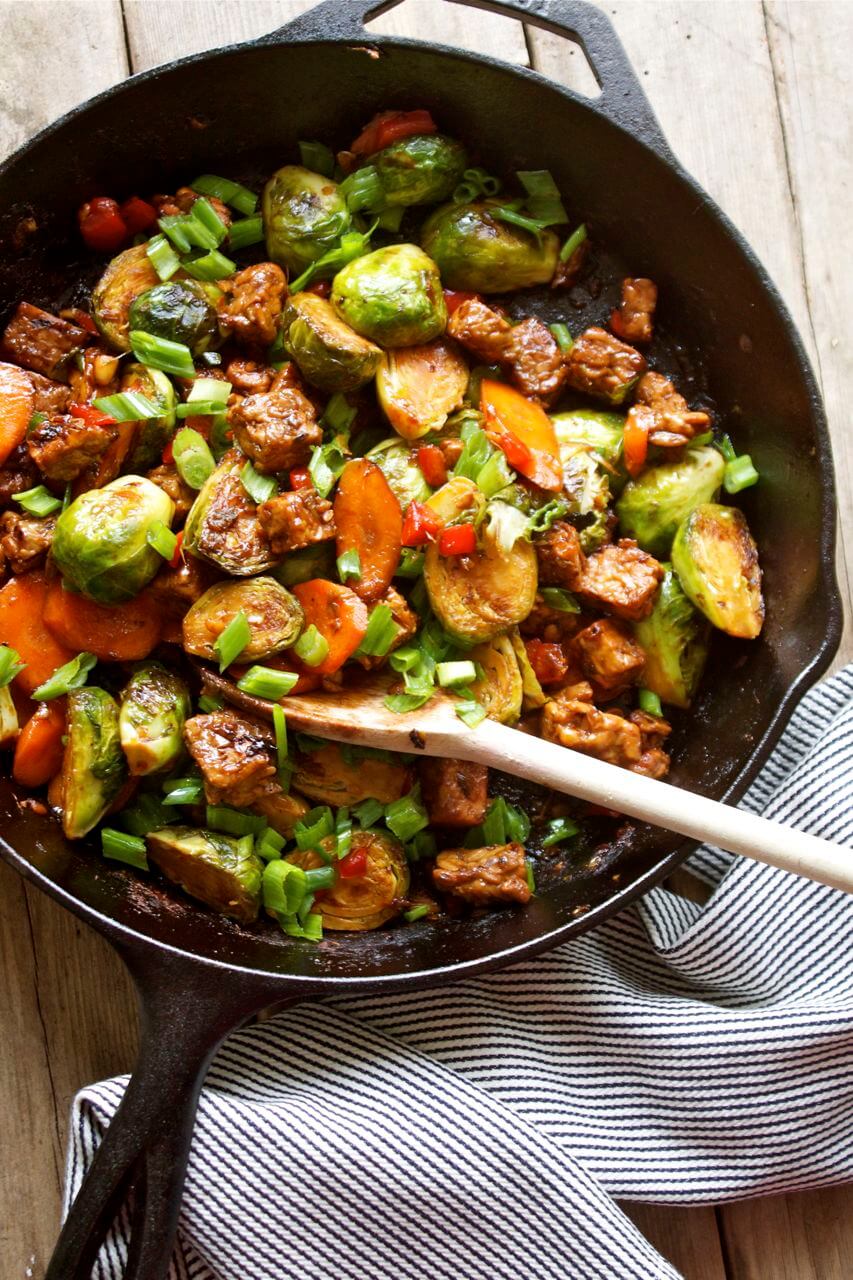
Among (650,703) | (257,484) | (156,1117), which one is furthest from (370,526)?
(156,1117)

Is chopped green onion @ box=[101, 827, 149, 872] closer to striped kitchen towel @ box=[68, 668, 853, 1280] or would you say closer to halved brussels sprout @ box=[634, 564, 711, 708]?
striped kitchen towel @ box=[68, 668, 853, 1280]

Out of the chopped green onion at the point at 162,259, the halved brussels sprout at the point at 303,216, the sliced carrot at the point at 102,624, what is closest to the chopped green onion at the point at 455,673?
the sliced carrot at the point at 102,624

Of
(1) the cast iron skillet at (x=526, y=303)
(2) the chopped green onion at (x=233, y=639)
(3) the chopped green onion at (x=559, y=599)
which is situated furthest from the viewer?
(3) the chopped green onion at (x=559, y=599)

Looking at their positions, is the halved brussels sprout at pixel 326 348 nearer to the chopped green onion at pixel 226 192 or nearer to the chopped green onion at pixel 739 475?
the chopped green onion at pixel 226 192

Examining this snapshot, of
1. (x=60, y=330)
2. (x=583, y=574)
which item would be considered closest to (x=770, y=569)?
(x=583, y=574)

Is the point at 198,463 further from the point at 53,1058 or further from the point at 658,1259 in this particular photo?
the point at 658,1259
